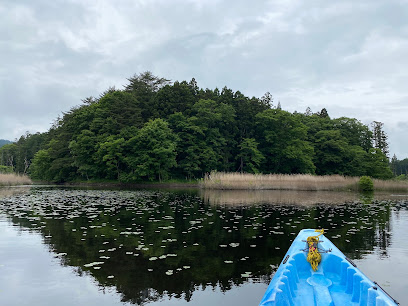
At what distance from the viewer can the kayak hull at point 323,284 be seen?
3.41 metres

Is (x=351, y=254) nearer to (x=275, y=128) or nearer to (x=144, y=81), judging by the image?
(x=275, y=128)

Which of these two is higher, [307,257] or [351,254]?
[307,257]

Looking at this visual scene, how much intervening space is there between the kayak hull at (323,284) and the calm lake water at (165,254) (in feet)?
2.55

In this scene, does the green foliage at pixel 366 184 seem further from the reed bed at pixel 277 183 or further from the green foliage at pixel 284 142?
the green foliage at pixel 284 142

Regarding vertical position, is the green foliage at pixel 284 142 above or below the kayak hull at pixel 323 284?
above

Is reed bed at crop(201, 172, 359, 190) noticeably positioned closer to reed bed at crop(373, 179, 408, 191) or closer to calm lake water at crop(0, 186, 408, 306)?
reed bed at crop(373, 179, 408, 191)

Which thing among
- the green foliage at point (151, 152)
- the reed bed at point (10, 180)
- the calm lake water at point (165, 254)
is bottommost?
the calm lake water at point (165, 254)

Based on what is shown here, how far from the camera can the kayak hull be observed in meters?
3.41

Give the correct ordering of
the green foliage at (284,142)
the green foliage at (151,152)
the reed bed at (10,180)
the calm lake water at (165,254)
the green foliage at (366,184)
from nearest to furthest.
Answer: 1. the calm lake water at (165,254)
2. the green foliage at (366,184)
3. the reed bed at (10,180)
4. the green foliage at (151,152)
5. the green foliage at (284,142)

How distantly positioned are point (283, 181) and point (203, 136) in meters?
20.9

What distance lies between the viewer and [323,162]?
52438mm

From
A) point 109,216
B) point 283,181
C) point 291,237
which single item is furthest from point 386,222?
point 283,181

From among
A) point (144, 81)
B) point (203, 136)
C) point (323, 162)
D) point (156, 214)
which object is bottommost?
point (156, 214)

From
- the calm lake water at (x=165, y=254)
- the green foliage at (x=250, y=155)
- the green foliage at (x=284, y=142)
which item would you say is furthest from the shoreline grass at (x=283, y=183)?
the green foliage at (x=284, y=142)
